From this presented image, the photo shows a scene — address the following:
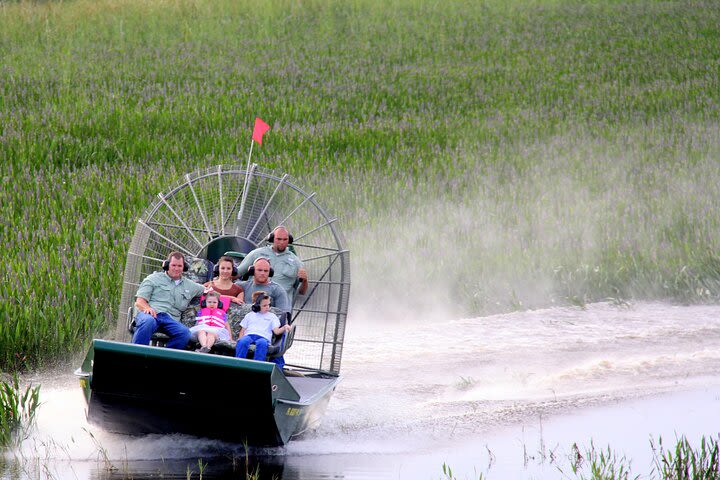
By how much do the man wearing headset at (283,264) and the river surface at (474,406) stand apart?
118 centimetres

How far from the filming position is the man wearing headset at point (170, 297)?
28.9 ft

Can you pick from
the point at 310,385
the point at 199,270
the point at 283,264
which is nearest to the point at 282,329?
the point at 310,385

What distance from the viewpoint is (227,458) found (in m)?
8.21

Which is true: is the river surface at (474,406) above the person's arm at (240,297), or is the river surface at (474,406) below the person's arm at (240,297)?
below

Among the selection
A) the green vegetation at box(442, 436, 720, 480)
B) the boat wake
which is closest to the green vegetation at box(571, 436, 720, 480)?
the green vegetation at box(442, 436, 720, 480)

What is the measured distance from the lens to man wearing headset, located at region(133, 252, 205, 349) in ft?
28.9

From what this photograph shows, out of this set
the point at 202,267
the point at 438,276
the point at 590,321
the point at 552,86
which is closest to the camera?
the point at 202,267

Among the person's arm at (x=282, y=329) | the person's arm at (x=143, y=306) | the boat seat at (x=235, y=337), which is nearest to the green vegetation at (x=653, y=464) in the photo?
the boat seat at (x=235, y=337)

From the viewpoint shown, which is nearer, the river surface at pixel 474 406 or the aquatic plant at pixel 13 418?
the river surface at pixel 474 406

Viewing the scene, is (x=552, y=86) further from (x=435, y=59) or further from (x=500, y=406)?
(x=500, y=406)

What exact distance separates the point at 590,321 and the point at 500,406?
3600 mm

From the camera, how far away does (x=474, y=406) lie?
31.7 ft

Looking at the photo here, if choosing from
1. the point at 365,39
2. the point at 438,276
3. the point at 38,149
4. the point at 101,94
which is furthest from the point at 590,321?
the point at 365,39

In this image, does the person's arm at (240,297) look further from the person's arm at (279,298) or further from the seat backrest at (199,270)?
the seat backrest at (199,270)
